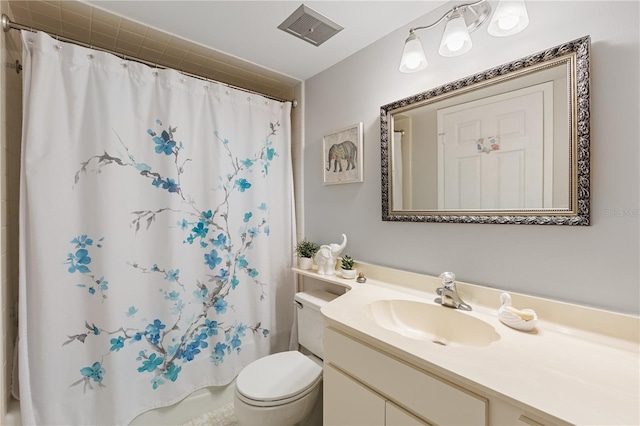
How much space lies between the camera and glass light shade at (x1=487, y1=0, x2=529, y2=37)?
93 centimetres

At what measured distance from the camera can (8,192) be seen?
1.37 m

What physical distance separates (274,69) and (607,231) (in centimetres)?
190

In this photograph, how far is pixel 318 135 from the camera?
1.95m

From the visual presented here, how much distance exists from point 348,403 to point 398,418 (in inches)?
8.6

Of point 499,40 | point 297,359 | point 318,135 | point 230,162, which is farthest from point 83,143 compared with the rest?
point 499,40

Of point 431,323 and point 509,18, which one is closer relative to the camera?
point 509,18

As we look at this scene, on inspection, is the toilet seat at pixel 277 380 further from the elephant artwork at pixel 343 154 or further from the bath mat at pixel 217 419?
the elephant artwork at pixel 343 154

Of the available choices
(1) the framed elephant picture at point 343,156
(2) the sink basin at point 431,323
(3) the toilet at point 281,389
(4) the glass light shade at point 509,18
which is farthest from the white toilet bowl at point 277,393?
(4) the glass light shade at point 509,18

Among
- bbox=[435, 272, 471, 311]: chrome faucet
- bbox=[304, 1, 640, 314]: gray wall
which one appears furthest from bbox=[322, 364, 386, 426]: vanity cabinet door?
bbox=[304, 1, 640, 314]: gray wall

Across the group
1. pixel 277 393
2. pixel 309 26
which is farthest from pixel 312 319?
pixel 309 26

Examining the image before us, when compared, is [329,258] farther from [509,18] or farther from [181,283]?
[509,18]

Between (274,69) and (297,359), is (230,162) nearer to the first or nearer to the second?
(274,69)

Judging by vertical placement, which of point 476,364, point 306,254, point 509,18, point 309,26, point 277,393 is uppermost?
point 309,26

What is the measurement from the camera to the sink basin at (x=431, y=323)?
3.37ft
